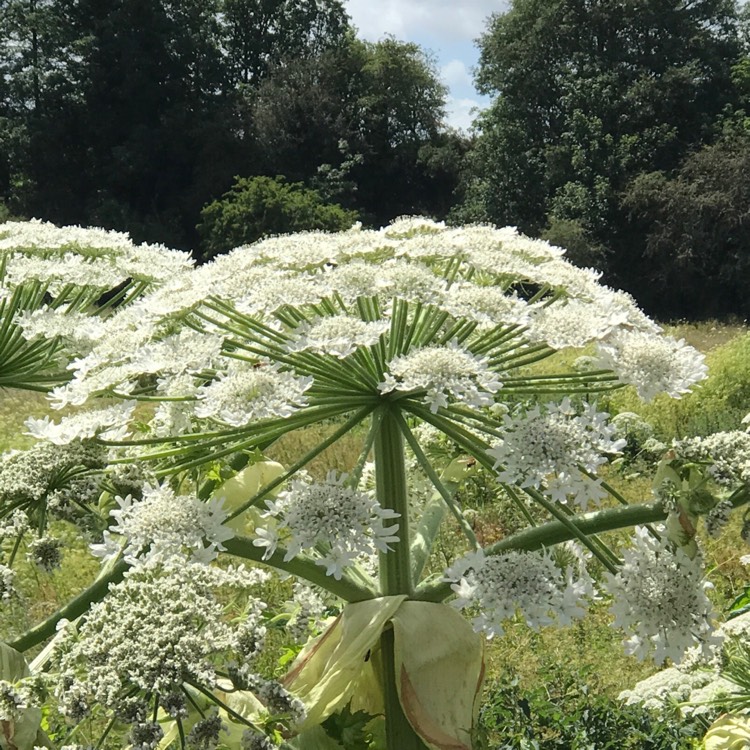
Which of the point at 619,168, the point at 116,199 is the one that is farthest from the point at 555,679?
the point at 116,199

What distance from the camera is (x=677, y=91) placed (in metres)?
34.6

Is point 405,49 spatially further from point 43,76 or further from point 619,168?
point 43,76

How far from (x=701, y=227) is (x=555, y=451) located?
103ft

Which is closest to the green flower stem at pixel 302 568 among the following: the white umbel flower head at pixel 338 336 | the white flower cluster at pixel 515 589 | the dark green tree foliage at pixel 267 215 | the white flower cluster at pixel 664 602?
the white flower cluster at pixel 515 589

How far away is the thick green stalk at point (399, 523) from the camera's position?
2039 mm

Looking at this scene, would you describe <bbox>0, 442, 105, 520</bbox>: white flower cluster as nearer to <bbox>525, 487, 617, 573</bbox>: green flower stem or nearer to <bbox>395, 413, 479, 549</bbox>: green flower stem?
<bbox>395, 413, 479, 549</bbox>: green flower stem

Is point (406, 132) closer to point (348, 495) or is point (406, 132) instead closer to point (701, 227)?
point (701, 227)

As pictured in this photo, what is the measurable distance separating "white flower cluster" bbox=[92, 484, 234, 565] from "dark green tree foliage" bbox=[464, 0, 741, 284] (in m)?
31.5

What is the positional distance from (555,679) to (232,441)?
3.26 meters

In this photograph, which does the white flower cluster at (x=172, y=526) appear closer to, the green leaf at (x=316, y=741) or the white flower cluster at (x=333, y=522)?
the white flower cluster at (x=333, y=522)

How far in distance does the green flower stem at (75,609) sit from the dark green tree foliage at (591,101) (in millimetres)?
31350

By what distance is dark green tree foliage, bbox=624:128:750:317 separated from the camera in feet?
99.4

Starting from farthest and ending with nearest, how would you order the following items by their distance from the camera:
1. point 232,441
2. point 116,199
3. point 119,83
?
1. point 119,83
2. point 116,199
3. point 232,441

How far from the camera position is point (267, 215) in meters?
30.1
